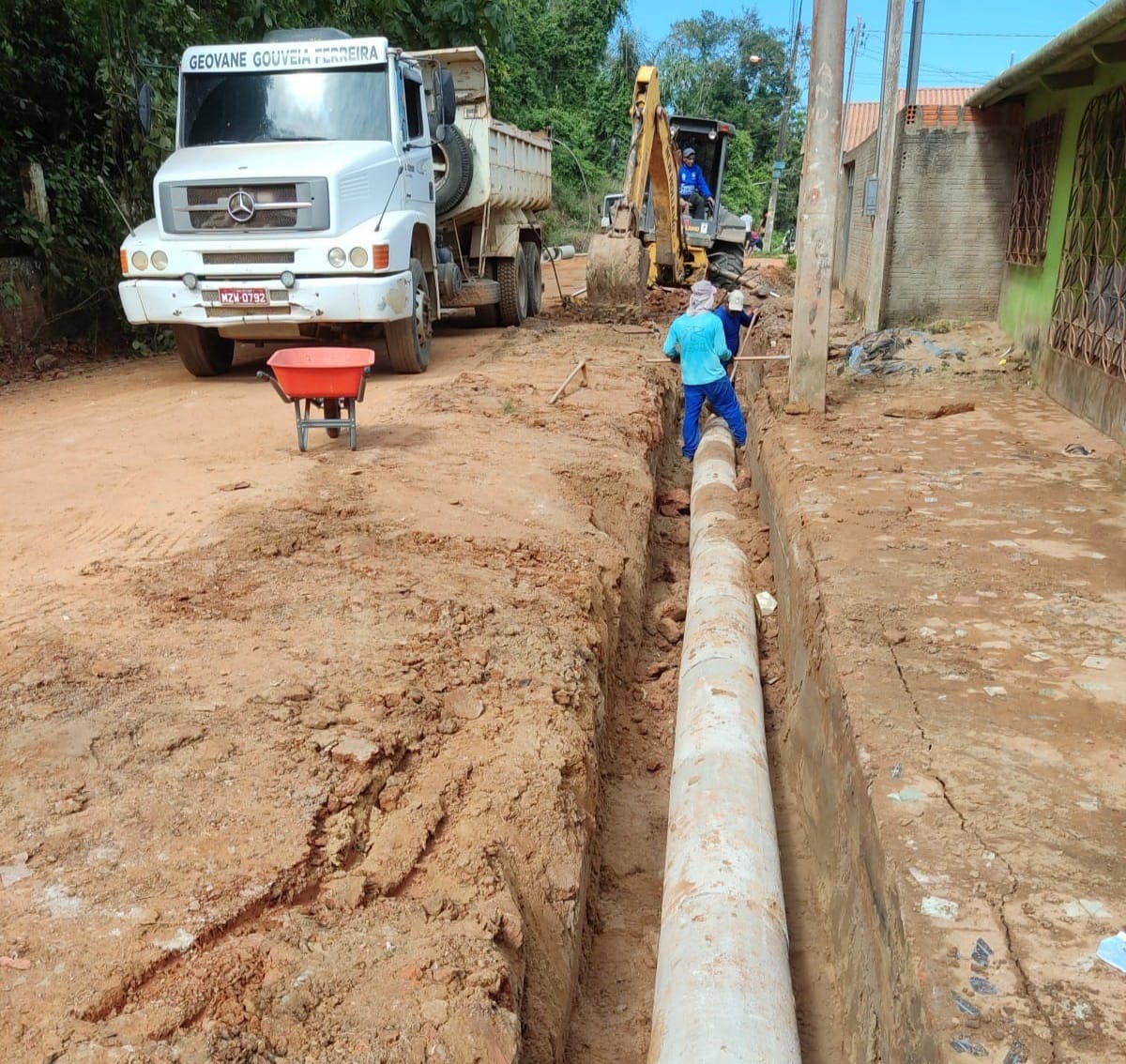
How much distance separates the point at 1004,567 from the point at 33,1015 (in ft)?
13.8

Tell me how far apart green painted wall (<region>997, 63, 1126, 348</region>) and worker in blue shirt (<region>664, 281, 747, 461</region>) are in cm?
293

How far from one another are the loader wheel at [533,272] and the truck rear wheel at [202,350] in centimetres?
526

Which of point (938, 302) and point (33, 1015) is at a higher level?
point (938, 302)

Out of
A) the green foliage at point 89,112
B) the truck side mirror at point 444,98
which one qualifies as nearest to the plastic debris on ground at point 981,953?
the truck side mirror at point 444,98

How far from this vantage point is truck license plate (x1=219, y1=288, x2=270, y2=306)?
8234 mm

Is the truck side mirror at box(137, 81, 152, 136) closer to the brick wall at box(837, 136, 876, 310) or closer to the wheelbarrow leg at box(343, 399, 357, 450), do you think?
the wheelbarrow leg at box(343, 399, 357, 450)

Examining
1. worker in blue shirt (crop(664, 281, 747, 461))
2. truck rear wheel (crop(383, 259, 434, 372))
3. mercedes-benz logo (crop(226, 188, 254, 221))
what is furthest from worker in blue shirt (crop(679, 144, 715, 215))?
mercedes-benz logo (crop(226, 188, 254, 221))

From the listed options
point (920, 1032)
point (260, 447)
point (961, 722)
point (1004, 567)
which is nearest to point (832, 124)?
point (1004, 567)

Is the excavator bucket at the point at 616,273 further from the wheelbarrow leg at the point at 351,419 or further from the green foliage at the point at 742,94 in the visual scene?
the green foliage at the point at 742,94

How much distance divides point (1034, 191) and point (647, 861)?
8.48 m

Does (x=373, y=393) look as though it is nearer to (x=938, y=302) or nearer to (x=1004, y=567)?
(x=1004, y=567)

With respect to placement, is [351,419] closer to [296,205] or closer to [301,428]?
[301,428]

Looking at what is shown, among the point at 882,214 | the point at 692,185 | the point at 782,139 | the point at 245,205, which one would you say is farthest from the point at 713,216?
the point at 782,139

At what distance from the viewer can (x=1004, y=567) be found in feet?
15.3
